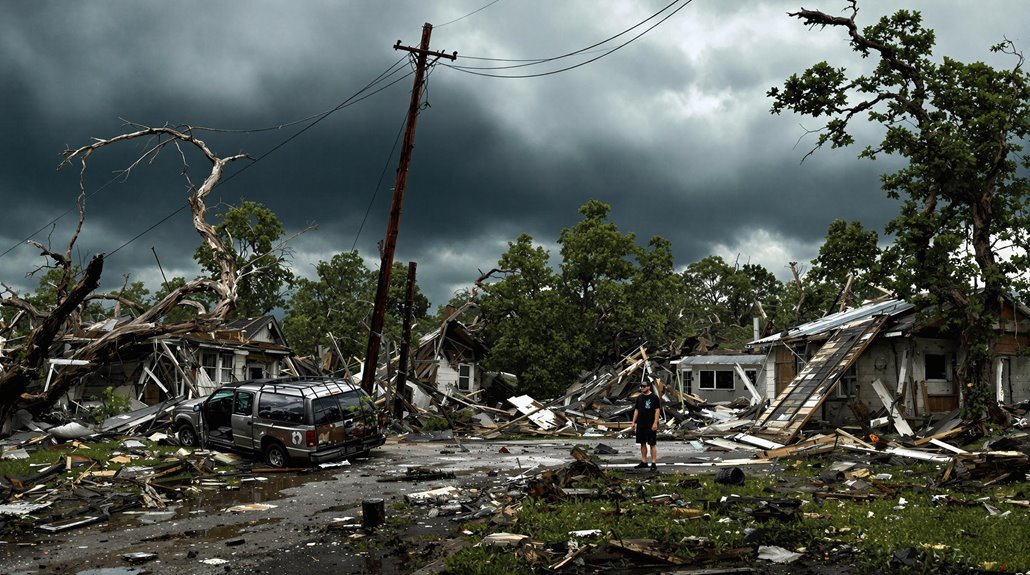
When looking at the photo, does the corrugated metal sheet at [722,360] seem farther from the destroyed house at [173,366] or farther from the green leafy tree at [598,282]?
the destroyed house at [173,366]

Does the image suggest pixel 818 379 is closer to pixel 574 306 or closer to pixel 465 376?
pixel 574 306

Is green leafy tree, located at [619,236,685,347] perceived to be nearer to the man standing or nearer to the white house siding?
the white house siding

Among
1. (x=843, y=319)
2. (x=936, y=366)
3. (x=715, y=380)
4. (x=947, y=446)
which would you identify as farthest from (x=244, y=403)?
(x=715, y=380)

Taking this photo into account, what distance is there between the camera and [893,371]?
24.4 m

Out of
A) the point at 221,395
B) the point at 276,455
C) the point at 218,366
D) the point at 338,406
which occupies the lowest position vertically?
the point at 276,455

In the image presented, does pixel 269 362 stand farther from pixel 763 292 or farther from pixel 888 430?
pixel 763 292

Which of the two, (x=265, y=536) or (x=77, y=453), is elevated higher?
(x=265, y=536)

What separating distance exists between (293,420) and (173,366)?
1592 centimetres

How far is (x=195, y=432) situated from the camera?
59.6 feet

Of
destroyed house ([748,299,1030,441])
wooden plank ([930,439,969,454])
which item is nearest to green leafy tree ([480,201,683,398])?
destroyed house ([748,299,1030,441])

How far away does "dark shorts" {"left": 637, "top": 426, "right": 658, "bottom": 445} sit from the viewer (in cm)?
1373

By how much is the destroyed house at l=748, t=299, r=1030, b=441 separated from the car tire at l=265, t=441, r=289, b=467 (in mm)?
14917

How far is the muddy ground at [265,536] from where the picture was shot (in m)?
6.94

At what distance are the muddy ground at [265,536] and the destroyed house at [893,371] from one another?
1421 cm
